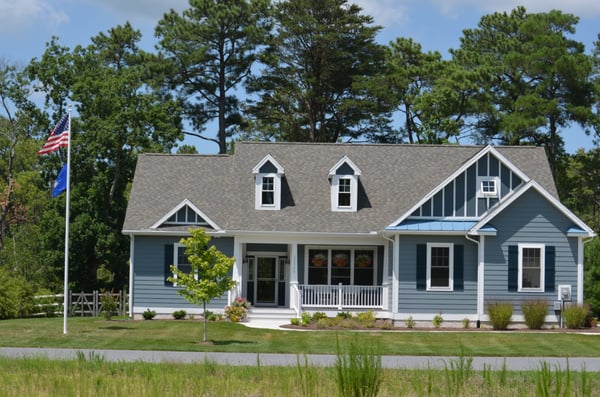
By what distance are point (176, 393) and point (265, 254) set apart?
23355 mm

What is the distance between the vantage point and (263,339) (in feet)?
93.1

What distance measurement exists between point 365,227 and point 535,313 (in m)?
7.25

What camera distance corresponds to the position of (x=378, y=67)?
180ft

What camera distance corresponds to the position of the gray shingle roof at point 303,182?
36.7 metres

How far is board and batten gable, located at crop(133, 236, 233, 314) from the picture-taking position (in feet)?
119

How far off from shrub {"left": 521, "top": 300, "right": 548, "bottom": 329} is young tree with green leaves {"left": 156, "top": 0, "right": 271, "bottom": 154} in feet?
87.5

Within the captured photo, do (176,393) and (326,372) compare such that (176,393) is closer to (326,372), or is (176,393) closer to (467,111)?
(326,372)

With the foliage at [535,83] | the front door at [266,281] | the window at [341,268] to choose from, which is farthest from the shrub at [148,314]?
the foliage at [535,83]

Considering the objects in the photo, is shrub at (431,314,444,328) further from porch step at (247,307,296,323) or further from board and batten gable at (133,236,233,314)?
board and batten gable at (133,236,233,314)

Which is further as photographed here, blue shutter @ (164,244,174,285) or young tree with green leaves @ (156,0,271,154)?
young tree with green leaves @ (156,0,271,154)

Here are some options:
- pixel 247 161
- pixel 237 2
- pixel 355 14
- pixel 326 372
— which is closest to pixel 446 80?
A: pixel 355 14

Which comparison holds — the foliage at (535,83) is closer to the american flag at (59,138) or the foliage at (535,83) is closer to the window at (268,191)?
the window at (268,191)

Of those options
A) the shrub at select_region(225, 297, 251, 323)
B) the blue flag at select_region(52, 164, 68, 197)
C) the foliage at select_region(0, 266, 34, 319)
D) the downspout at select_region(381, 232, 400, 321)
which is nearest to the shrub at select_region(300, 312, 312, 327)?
the shrub at select_region(225, 297, 251, 323)

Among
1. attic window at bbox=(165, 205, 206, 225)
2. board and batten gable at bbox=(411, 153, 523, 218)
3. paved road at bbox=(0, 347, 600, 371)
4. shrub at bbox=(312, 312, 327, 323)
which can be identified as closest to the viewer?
paved road at bbox=(0, 347, 600, 371)
